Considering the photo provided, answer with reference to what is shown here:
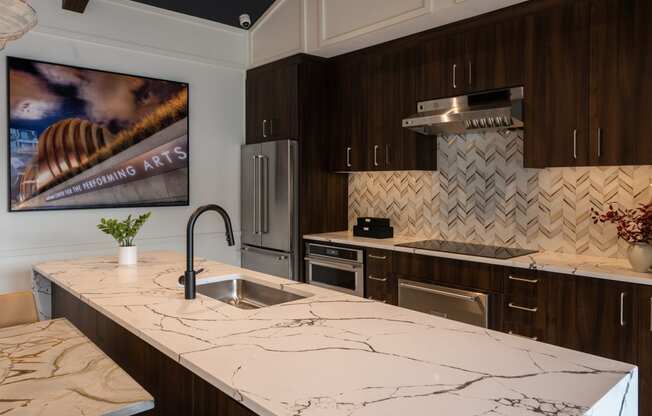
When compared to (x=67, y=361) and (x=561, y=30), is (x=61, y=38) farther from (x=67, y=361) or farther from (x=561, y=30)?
(x=561, y=30)

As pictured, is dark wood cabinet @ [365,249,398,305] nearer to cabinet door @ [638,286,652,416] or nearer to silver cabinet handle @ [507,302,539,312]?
silver cabinet handle @ [507,302,539,312]

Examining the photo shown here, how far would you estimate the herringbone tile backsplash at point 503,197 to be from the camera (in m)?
2.99

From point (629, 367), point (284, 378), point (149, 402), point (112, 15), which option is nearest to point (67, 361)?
point (149, 402)

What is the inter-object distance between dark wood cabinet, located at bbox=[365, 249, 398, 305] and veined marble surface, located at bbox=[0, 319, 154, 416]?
7.39 ft

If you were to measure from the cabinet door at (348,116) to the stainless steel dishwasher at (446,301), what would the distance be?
121 centimetres

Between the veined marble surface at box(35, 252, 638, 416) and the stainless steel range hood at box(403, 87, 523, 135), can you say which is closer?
the veined marble surface at box(35, 252, 638, 416)

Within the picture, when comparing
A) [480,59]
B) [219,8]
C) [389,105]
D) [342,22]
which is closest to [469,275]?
[480,59]

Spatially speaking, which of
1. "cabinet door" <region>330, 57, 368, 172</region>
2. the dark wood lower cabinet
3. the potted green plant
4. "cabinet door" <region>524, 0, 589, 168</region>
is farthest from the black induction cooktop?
the dark wood lower cabinet

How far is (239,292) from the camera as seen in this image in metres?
2.41

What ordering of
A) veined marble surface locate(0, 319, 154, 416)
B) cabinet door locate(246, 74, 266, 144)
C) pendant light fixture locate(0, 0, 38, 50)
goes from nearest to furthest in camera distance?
veined marble surface locate(0, 319, 154, 416) < pendant light fixture locate(0, 0, 38, 50) < cabinet door locate(246, 74, 266, 144)

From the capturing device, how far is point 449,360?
124 centimetres

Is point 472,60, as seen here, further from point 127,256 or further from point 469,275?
point 127,256

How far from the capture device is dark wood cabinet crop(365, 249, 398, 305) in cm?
350

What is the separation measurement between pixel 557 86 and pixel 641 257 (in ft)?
3.59
